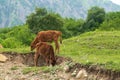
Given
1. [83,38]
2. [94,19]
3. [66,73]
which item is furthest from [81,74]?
[94,19]

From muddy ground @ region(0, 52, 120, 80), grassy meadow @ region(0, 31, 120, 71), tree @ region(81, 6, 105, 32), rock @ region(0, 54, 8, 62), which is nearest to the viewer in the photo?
muddy ground @ region(0, 52, 120, 80)

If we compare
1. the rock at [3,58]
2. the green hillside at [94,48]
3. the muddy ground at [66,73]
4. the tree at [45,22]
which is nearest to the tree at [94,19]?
the tree at [45,22]

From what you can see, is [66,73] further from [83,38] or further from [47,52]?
[83,38]

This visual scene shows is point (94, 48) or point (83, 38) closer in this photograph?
point (94, 48)

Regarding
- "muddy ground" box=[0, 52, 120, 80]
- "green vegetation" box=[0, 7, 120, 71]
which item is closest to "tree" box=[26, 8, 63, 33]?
"green vegetation" box=[0, 7, 120, 71]

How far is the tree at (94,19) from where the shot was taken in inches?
3155

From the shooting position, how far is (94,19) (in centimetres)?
8144

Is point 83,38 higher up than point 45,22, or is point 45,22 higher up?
point 45,22

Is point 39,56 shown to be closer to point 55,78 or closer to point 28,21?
point 55,78

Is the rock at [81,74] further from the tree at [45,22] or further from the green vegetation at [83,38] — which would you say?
the tree at [45,22]

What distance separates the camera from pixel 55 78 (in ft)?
54.0

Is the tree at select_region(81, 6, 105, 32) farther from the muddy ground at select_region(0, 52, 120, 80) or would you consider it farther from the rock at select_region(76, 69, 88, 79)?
the rock at select_region(76, 69, 88, 79)

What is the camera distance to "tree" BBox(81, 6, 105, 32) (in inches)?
3155

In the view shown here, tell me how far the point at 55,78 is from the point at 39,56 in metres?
5.17
